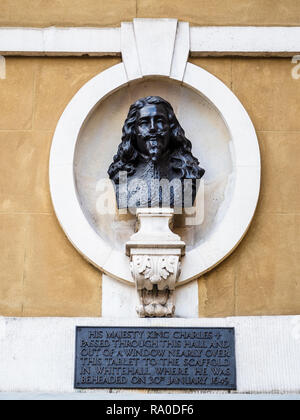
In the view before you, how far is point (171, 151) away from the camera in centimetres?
812

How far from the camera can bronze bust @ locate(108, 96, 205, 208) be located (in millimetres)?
7832

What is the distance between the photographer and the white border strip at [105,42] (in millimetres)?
8250

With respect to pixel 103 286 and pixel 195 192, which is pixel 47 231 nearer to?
pixel 103 286

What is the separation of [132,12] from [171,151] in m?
1.40

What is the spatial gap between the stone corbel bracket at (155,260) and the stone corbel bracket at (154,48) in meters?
1.39

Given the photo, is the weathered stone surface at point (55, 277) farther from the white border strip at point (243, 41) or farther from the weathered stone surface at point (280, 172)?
the white border strip at point (243, 41)

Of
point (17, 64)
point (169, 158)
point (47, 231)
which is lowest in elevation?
point (47, 231)

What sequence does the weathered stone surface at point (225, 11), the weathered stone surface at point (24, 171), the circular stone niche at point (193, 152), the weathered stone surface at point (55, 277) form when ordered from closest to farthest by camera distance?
the weathered stone surface at point (55, 277) < the weathered stone surface at point (24, 171) < the circular stone niche at point (193, 152) < the weathered stone surface at point (225, 11)

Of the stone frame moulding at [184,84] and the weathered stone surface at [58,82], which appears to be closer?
the stone frame moulding at [184,84]

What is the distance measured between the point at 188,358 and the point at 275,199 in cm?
165

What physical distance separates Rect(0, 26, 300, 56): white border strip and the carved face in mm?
728

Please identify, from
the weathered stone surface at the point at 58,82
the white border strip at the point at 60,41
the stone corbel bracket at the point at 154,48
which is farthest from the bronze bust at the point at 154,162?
the white border strip at the point at 60,41

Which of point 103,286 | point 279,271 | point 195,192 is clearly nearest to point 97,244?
point 103,286
